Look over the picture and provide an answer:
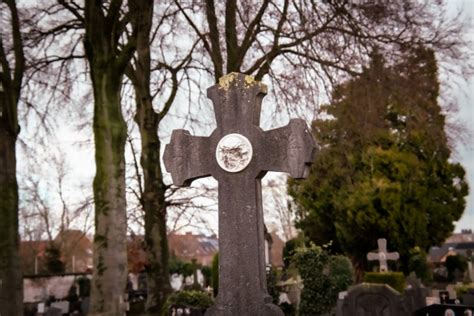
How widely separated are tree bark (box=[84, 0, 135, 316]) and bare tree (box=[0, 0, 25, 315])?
1.83 meters

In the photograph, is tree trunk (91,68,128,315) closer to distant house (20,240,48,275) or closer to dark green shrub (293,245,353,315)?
dark green shrub (293,245,353,315)

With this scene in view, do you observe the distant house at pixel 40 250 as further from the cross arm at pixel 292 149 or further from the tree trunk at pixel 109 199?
the cross arm at pixel 292 149

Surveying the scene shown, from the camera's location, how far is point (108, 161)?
30.6ft

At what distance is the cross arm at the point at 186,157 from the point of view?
6.12 m

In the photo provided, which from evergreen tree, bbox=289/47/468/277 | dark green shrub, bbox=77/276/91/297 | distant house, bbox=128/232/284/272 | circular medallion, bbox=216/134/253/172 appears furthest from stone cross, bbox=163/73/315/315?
dark green shrub, bbox=77/276/91/297

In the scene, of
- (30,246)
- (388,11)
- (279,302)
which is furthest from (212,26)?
(30,246)

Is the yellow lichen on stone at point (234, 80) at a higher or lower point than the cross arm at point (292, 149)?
higher

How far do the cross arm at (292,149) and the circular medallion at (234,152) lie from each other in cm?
21

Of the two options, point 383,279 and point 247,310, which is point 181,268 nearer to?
point 383,279

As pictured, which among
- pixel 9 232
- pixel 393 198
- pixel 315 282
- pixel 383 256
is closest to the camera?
pixel 9 232

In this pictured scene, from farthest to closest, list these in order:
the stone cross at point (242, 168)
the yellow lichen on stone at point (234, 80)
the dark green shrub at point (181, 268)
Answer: the dark green shrub at point (181, 268)
the yellow lichen on stone at point (234, 80)
the stone cross at point (242, 168)

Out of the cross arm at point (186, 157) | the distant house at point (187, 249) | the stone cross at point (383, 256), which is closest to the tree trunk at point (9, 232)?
the distant house at point (187, 249)

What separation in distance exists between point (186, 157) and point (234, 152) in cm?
60

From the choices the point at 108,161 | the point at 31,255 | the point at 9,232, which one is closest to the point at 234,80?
the point at 108,161
